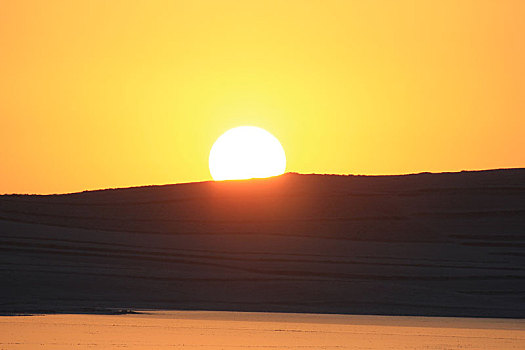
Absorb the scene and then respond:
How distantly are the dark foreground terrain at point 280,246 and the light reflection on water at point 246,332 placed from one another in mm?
4777

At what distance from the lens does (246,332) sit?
25.1 m

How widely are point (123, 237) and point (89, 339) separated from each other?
30067 mm

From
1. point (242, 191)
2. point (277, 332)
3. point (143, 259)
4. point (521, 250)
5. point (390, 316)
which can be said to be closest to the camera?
point (277, 332)

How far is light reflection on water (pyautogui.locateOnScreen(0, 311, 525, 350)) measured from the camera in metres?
21.1

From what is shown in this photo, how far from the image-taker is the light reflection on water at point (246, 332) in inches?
832

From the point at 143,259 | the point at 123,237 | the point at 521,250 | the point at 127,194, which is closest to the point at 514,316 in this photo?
the point at 521,250

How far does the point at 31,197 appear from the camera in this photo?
58.8 meters

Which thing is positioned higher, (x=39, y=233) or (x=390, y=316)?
(x=39, y=233)

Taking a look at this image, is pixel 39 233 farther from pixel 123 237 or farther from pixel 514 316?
pixel 514 316

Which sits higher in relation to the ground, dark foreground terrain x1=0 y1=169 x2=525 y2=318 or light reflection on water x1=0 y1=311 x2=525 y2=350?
dark foreground terrain x1=0 y1=169 x2=525 y2=318

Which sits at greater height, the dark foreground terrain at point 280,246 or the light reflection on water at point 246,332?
the dark foreground terrain at point 280,246

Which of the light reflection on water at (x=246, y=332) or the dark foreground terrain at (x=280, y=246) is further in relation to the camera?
the dark foreground terrain at (x=280, y=246)

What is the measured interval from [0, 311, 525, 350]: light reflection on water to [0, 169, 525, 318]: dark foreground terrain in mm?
4777

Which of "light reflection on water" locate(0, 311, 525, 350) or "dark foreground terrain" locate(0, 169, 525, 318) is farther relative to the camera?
"dark foreground terrain" locate(0, 169, 525, 318)
